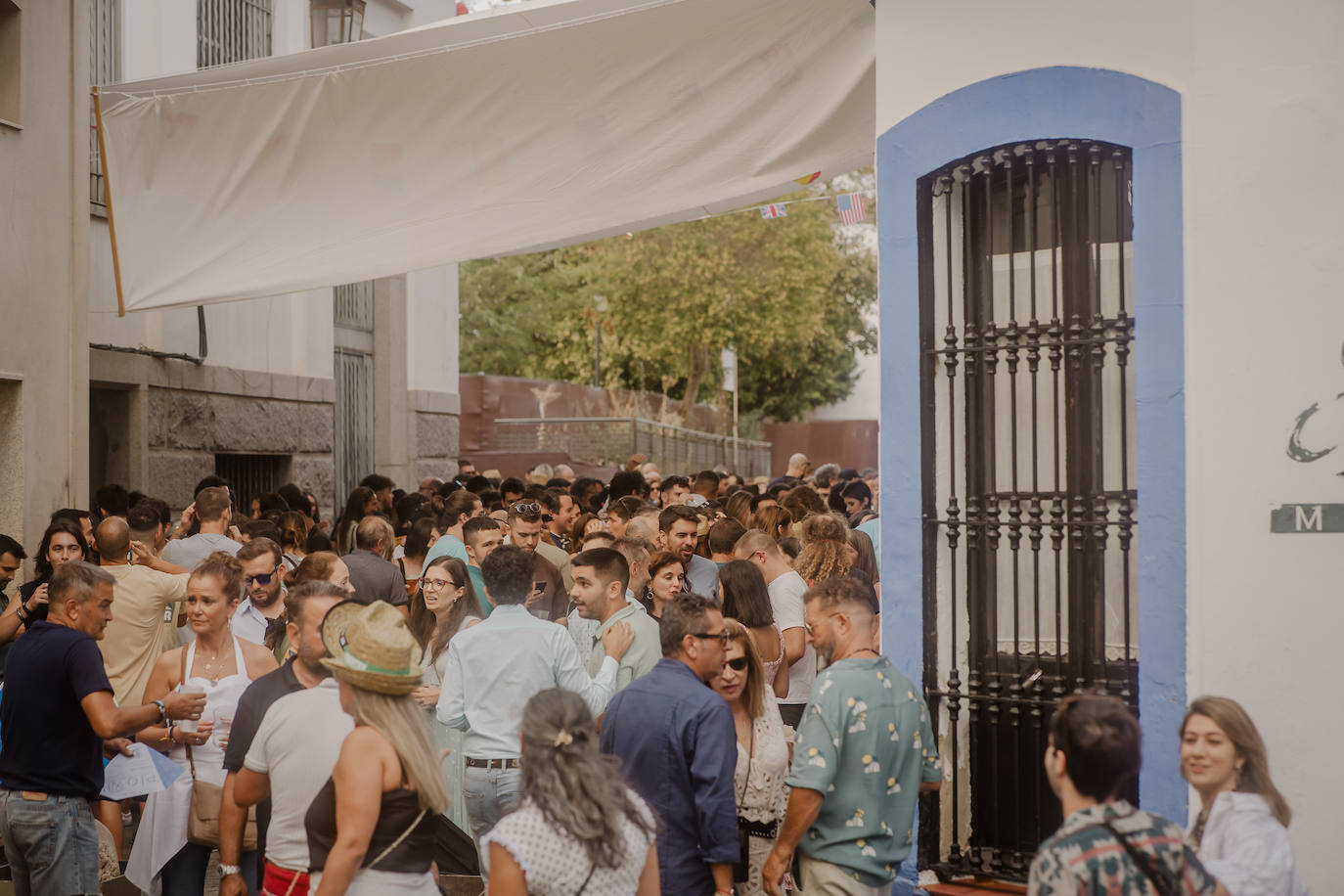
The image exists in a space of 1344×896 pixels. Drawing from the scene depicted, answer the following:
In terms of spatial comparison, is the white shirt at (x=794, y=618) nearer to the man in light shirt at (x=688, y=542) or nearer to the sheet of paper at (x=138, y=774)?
the man in light shirt at (x=688, y=542)

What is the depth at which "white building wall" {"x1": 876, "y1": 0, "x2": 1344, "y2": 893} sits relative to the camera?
5145mm

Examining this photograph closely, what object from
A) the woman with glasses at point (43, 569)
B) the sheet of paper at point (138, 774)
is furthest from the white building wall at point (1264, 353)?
the woman with glasses at point (43, 569)

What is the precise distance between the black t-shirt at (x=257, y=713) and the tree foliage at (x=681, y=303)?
99.7ft

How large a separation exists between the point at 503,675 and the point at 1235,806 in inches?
117

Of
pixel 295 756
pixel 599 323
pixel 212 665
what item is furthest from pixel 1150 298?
pixel 599 323

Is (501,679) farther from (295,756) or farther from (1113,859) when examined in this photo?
(1113,859)

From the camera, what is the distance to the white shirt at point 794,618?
24.5ft

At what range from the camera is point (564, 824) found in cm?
379

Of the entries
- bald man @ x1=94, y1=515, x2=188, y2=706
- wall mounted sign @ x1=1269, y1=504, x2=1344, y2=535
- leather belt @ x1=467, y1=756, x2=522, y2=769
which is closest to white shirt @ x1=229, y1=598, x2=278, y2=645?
bald man @ x1=94, y1=515, x2=188, y2=706

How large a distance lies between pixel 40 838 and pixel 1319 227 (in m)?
5.44

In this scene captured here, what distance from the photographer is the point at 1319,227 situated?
516 centimetres

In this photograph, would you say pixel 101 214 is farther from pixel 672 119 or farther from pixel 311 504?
pixel 672 119

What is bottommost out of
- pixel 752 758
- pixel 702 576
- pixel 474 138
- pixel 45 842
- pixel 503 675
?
pixel 45 842

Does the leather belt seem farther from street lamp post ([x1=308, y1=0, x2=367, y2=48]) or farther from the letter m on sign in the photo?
street lamp post ([x1=308, y1=0, x2=367, y2=48])
